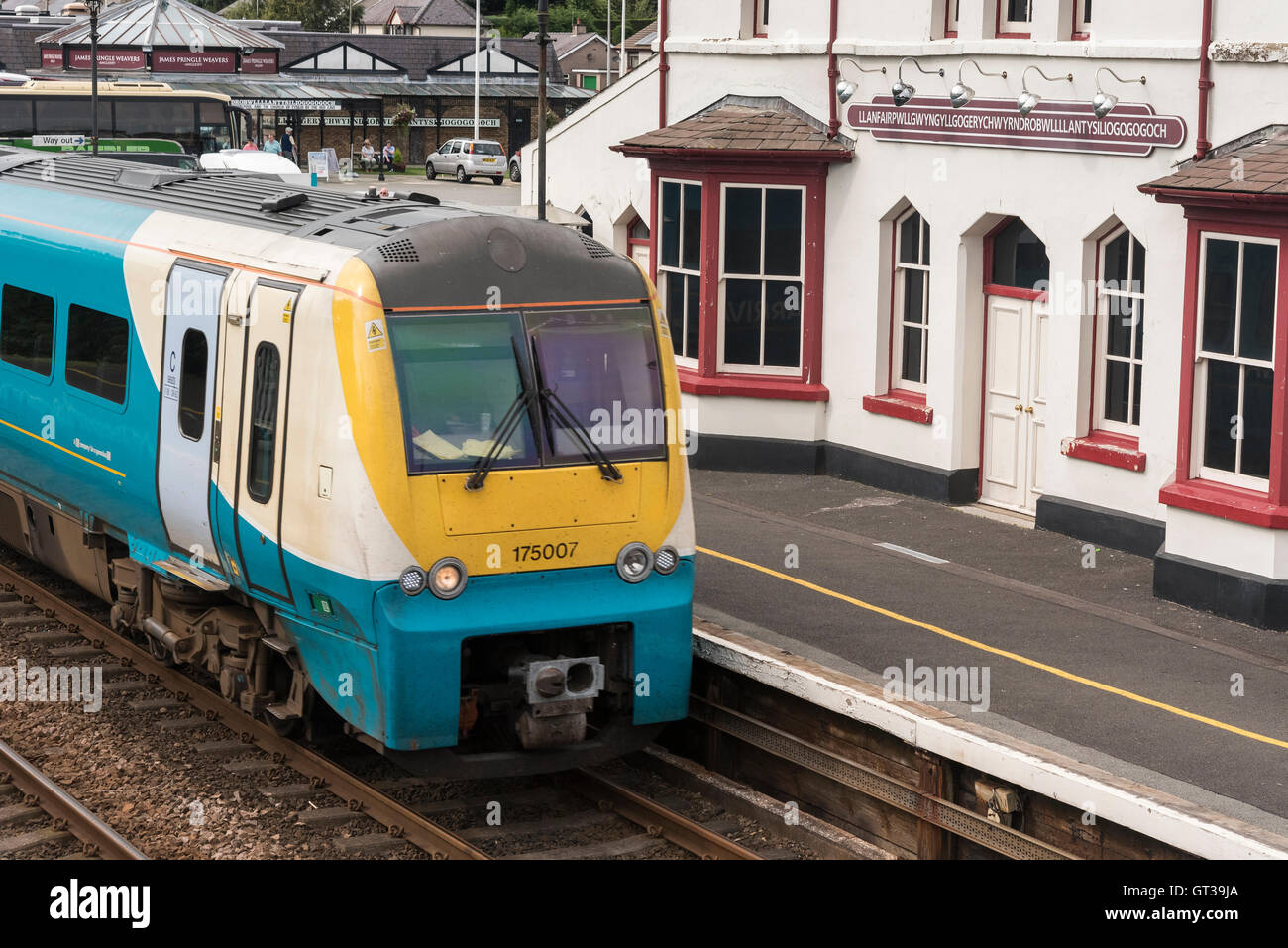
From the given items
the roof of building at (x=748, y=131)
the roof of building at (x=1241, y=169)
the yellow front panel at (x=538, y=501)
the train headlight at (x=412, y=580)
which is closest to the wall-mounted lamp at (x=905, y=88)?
the roof of building at (x=748, y=131)

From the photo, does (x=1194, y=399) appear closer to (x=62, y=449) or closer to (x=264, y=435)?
(x=264, y=435)

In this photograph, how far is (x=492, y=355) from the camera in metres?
9.24

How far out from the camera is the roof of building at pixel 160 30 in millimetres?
59844

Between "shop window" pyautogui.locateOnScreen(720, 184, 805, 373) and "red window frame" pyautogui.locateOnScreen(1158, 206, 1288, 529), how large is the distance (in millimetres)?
5214

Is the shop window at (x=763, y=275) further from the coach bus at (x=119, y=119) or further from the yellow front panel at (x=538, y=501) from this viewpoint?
the coach bus at (x=119, y=119)

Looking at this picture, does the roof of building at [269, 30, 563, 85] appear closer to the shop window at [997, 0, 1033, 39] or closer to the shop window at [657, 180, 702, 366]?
the shop window at [657, 180, 702, 366]

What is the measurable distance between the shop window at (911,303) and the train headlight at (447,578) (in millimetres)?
8792

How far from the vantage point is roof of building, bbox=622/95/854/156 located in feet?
57.1

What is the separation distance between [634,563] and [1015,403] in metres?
7.38

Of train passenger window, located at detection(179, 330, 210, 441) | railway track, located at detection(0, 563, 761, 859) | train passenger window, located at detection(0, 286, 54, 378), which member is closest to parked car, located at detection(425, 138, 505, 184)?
train passenger window, located at detection(0, 286, 54, 378)

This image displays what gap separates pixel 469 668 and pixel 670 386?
73.1 inches

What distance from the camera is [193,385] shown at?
1040 centimetres

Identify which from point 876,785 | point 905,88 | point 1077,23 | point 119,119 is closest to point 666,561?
point 876,785

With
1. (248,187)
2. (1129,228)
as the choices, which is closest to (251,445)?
(248,187)
